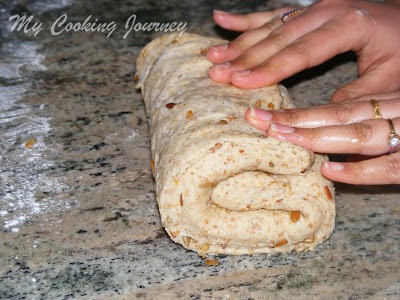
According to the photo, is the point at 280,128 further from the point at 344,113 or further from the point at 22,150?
the point at 22,150

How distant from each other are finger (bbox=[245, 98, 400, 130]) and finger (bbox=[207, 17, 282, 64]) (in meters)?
0.44

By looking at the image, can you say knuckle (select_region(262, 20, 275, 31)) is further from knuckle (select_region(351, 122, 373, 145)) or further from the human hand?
knuckle (select_region(351, 122, 373, 145))

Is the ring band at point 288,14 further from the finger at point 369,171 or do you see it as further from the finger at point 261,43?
the finger at point 369,171

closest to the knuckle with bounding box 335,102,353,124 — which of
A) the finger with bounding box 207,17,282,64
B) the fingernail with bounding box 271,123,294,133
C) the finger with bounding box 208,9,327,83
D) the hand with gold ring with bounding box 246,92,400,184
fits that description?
the hand with gold ring with bounding box 246,92,400,184

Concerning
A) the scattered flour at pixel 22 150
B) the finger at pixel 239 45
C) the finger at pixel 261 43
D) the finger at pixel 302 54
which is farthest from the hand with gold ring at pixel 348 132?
the scattered flour at pixel 22 150

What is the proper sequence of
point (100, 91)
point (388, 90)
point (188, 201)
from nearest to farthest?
1. point (188, 201)
2. point (388, 90)
3. point (100, 91)

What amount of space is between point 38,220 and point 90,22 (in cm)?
150

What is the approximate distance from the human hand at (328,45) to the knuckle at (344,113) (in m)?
0.24

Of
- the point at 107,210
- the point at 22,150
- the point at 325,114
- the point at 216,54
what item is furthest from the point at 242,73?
the point at 22,150

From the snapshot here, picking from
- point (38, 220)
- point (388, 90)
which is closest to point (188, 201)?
point (38, 220)

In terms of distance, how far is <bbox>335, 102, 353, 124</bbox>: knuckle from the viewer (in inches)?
86.0

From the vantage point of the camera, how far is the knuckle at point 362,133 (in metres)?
2.10

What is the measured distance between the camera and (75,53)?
318 cm

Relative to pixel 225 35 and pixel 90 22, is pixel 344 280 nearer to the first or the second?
pixel 225 35
